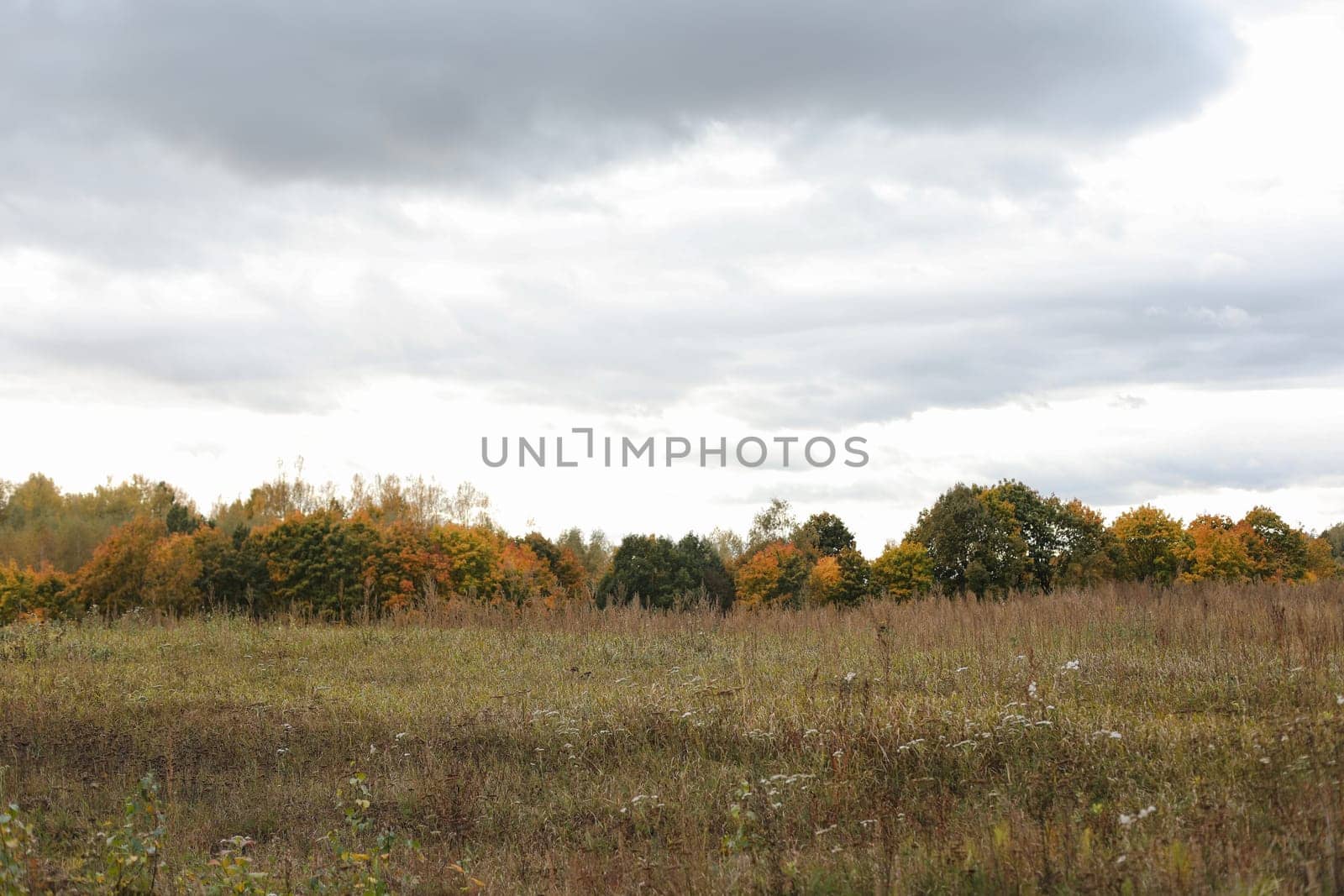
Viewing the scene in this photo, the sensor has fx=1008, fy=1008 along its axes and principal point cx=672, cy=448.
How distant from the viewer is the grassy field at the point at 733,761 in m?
5.64

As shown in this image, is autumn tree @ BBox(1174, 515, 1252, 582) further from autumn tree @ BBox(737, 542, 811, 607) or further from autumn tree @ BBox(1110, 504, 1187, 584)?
autumn tree @ BBox(737, 542, 811, 607)

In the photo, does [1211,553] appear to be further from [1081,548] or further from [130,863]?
[130,863]

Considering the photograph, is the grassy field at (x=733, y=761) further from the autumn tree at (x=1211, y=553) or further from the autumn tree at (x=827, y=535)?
the autumn tree at (x=827, y=535)

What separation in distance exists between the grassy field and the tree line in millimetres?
6199

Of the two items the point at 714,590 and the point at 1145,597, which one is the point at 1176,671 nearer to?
the point at 1145,597

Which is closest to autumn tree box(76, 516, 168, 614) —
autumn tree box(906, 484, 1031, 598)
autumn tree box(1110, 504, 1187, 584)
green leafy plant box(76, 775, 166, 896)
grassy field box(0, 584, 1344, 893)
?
grassy field box(0, 584, 1344, 893)

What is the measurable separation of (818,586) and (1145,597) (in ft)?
88.2

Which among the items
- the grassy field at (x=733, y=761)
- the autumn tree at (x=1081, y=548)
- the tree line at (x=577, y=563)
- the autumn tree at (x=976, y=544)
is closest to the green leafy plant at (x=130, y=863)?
the grassy field at (x=733, y=761)

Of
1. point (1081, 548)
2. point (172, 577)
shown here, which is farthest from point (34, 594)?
point (1081, 548)

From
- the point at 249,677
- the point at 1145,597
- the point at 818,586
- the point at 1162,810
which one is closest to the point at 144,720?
the point at 249,677

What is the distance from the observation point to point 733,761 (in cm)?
915

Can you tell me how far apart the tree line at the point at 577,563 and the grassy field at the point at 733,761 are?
620 cm

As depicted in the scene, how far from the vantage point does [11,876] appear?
534 centimetres

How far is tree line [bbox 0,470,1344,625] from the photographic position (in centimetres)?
3058
